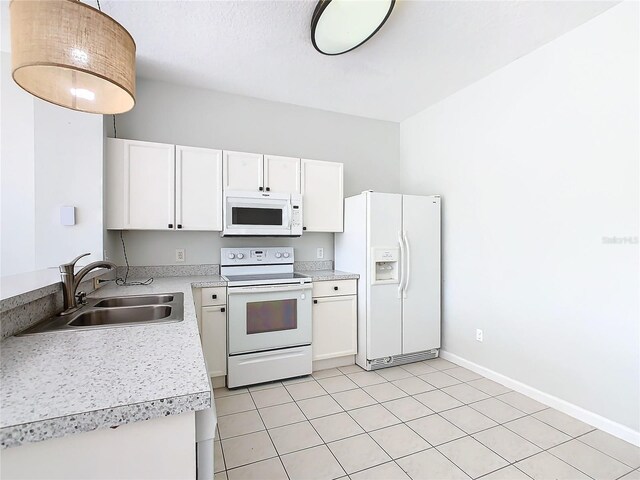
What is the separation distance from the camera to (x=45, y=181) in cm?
246

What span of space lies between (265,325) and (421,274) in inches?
62.7

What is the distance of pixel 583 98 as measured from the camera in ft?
7.43

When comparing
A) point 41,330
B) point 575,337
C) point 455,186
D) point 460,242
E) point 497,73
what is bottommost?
point 575,337

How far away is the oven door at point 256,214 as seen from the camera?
9.55ft

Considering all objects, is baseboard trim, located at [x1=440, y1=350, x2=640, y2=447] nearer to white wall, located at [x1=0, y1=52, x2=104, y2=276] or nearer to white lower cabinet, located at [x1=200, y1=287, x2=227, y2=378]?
white lower cabinet, located at [x1=200, y1=287, x2=227, y2=378]

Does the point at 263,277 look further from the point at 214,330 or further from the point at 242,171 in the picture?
the point at 242,171

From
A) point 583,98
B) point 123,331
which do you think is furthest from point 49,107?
point 583,98

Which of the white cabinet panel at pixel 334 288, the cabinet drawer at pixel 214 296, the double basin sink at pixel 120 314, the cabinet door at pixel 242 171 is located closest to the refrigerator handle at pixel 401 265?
the white cabinet panel at pixel 334 288

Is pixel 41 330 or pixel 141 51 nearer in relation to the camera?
pixel 41 330

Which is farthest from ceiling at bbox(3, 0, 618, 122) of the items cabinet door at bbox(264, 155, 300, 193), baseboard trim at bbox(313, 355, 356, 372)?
baseboard trim at bbox(313, 355, 356, 372)

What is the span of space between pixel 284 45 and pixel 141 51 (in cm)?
111

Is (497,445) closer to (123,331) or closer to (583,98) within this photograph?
(123,331)

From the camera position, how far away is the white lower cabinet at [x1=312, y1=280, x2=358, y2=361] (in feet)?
10.1

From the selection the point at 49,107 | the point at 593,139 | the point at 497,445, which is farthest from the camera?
the point at 49,107
